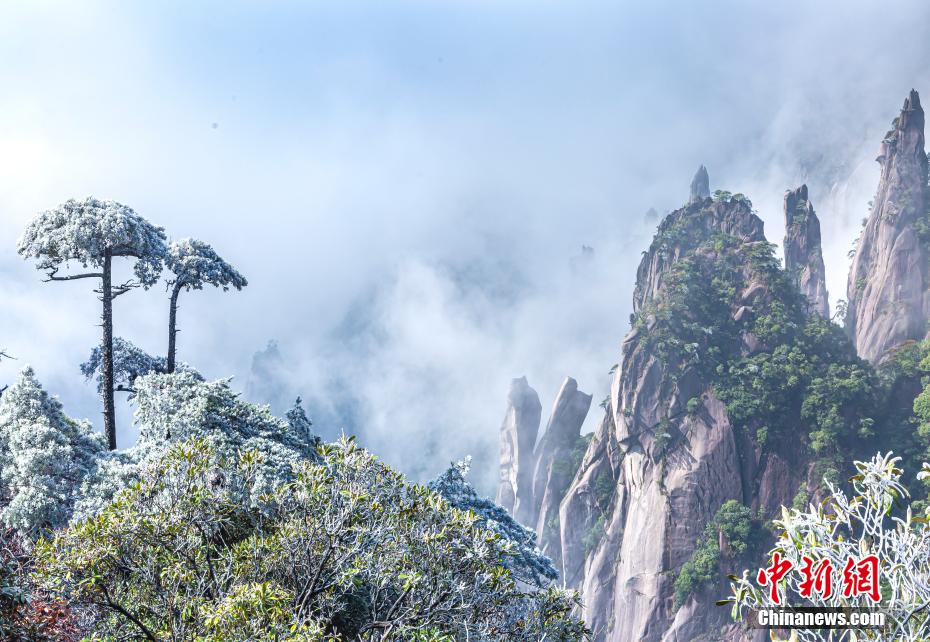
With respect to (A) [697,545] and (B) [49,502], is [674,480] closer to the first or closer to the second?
(A) [697,545]

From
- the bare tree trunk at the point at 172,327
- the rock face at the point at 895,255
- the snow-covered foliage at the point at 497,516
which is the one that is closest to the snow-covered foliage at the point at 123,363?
the bare tree trunk at the point at 172,327

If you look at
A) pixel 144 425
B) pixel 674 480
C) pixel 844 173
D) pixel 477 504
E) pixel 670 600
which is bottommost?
pixel 670 600

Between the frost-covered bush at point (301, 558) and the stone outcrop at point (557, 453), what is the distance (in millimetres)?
68681

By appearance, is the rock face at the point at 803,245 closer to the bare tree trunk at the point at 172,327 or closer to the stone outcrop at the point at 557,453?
the stone outcrop at the point at 557,453

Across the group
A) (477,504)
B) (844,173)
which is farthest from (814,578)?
(844,173)

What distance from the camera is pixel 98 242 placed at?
21.3 meters

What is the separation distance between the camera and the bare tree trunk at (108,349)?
21859mm

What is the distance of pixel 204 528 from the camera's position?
411 inches

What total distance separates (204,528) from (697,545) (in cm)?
5253

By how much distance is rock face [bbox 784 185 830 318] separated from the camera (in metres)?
84.0

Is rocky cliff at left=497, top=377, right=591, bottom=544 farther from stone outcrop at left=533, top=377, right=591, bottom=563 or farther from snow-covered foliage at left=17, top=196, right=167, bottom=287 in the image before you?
snow-covered foliage at left=17, top=196, right=167, bottom=287

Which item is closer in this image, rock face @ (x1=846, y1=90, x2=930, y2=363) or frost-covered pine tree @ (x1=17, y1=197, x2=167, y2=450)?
frost-covered pine tree @ (x1=17, y1=197, x2=167, y2=450)

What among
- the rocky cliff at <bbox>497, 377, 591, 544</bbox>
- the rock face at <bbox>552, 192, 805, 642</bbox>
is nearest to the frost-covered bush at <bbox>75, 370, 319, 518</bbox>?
the rock face at <bbox>552, 192, 805, 642</bbox>

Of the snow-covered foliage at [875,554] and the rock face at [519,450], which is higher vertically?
the rock face at [519,450]
